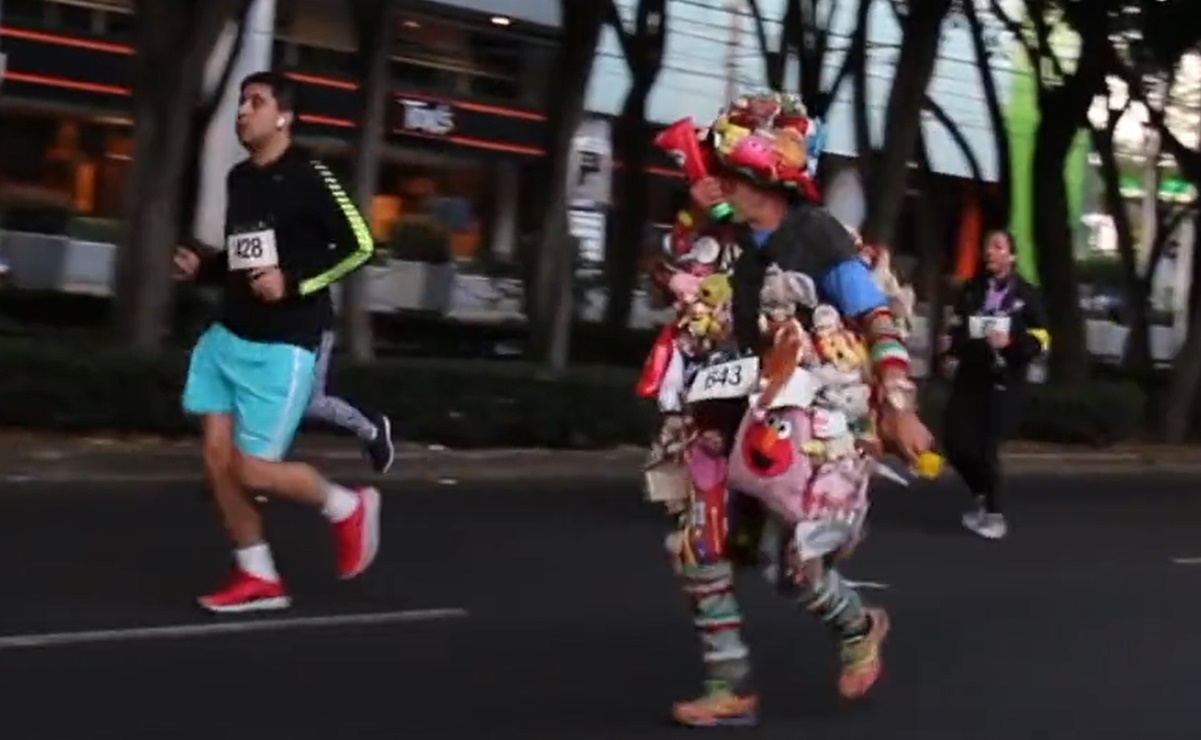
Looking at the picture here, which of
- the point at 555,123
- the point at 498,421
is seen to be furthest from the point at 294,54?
the point at 498,421

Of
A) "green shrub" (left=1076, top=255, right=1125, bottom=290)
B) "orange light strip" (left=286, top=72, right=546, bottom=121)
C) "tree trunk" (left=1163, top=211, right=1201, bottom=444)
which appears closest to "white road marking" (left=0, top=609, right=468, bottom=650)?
"tree trunk" (left=1163, top=211, right=1201, bottom=444)

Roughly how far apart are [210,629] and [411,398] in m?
6.90

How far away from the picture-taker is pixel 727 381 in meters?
6.88

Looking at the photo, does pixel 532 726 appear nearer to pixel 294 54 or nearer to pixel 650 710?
pixel 650 710

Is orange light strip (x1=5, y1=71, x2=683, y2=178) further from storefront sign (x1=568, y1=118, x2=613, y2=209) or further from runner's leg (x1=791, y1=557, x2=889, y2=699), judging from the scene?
runner's leg (x1=791, y1=557, x2=889, y2=699)

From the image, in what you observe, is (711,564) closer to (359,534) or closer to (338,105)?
(359,534)

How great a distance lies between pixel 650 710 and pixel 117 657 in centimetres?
177

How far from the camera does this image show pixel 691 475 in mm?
6918

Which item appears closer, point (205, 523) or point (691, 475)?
point (691, 475)

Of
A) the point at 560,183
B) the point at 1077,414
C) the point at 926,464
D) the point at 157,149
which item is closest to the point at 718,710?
the point at 926,464

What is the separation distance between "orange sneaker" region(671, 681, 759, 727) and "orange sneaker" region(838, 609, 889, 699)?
30 centimetres

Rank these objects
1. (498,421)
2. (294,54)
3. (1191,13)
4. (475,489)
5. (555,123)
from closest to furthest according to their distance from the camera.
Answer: (475,489) < (498,421) < (555,123) < (1191,13) < (294,54)

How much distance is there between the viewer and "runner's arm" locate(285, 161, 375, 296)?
8352mm

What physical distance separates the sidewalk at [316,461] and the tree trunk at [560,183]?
8.35 feet
